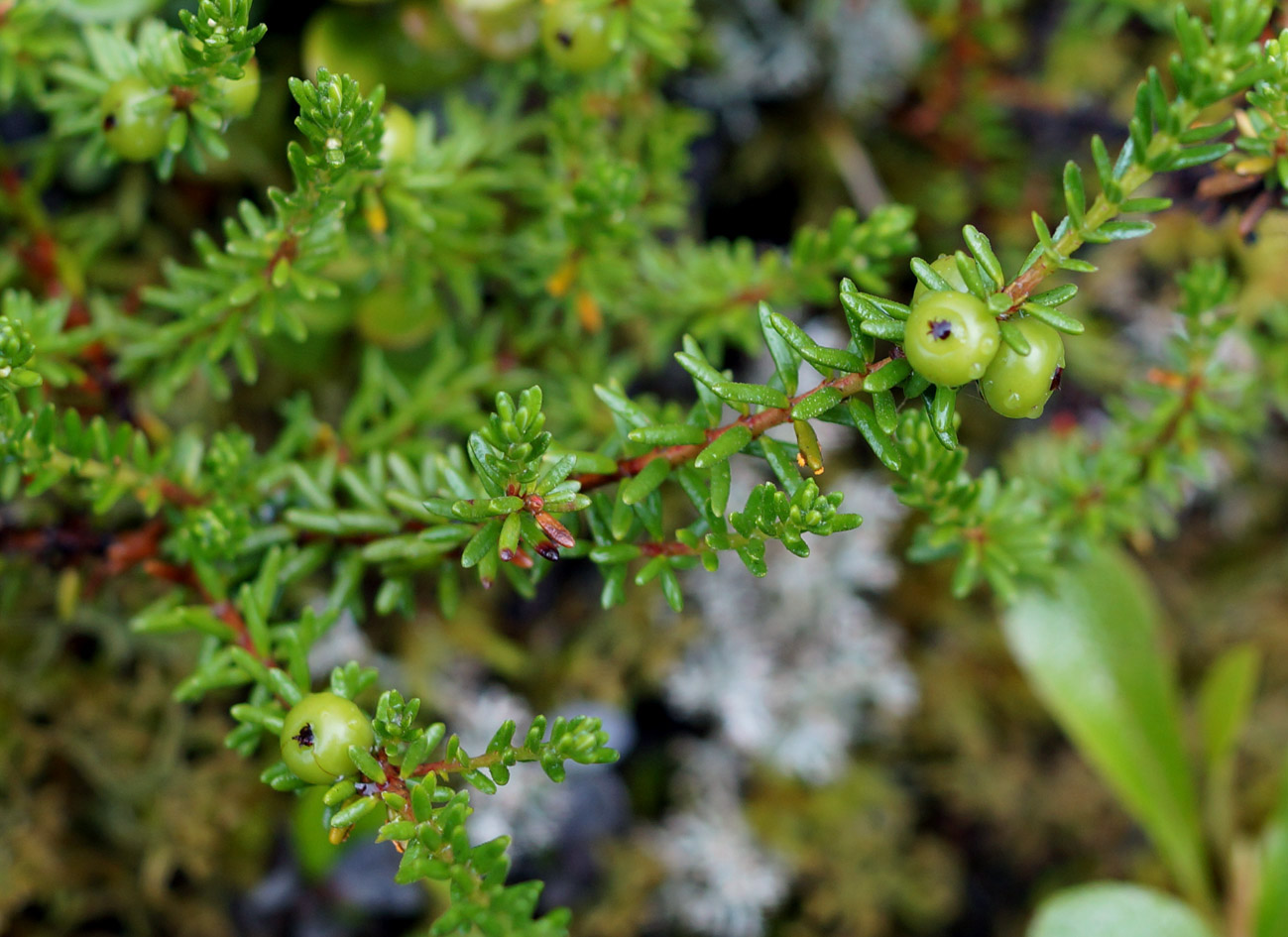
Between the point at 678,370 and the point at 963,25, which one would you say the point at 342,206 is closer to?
the point at 678,370

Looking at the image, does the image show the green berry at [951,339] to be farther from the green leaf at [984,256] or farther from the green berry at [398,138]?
the green berry at [398,138]

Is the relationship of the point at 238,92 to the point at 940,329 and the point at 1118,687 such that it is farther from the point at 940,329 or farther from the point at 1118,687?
the point at 1118,687

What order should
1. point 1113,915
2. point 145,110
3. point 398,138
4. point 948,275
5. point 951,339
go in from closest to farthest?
point 951,339 → point 948,275 → point 145,110 → point 398,138 → point 1113,915

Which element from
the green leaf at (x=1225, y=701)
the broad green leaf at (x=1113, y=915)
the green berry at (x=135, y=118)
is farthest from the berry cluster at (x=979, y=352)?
the green leaf at (x=1225, y=701)

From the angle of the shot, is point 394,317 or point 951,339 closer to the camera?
point 951,339

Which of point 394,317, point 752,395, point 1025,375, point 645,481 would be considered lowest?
point 394,317

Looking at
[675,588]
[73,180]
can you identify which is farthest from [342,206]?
[73,180]

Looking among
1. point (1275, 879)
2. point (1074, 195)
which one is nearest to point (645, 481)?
point (1074, 195)
